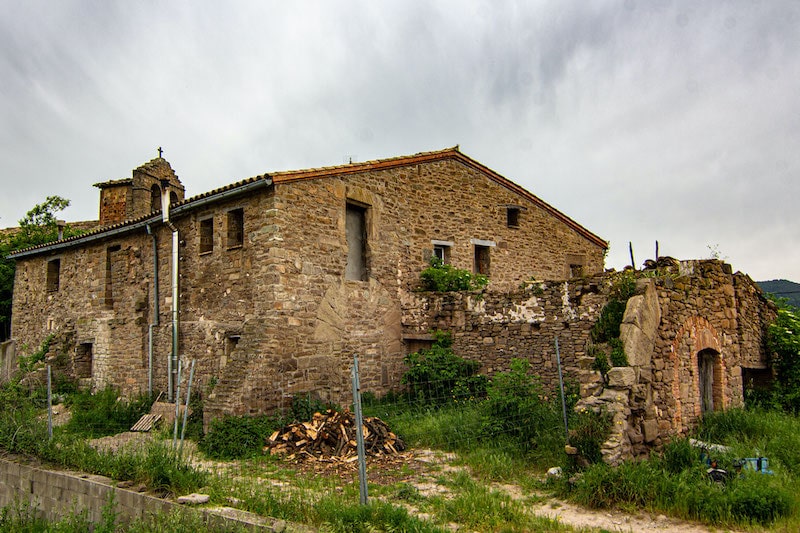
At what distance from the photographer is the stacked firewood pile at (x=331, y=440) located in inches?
353

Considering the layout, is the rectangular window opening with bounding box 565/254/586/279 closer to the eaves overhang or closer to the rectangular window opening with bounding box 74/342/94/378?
the eaves overhang

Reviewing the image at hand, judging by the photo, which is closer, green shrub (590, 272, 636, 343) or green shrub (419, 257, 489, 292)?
green shrub (590, 272, 636, 343)

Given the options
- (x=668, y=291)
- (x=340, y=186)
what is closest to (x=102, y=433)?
(x=340, y=186)

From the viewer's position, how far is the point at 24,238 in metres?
20.3

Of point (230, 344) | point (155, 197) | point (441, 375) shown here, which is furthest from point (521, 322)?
point (155, 197)

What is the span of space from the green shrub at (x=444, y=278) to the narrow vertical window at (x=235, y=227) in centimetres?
464

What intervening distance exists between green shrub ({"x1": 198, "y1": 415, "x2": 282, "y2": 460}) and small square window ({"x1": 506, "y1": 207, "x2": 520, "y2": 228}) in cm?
A: 962

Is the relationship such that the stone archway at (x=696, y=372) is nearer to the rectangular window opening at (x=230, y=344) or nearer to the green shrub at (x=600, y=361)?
the green shrub at (x=600, y=361)

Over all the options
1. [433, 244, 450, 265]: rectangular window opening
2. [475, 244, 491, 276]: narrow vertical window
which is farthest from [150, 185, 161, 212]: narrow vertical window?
[475, 244, 491, 276]: narrow vertical window

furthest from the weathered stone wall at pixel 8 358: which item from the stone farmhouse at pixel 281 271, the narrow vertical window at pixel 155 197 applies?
the narrow vertical window at pixel 155 197

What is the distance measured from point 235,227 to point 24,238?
13732mm

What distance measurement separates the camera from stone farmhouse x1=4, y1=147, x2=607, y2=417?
34.8ft

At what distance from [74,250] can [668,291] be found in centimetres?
1585

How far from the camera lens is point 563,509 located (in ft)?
20.1
